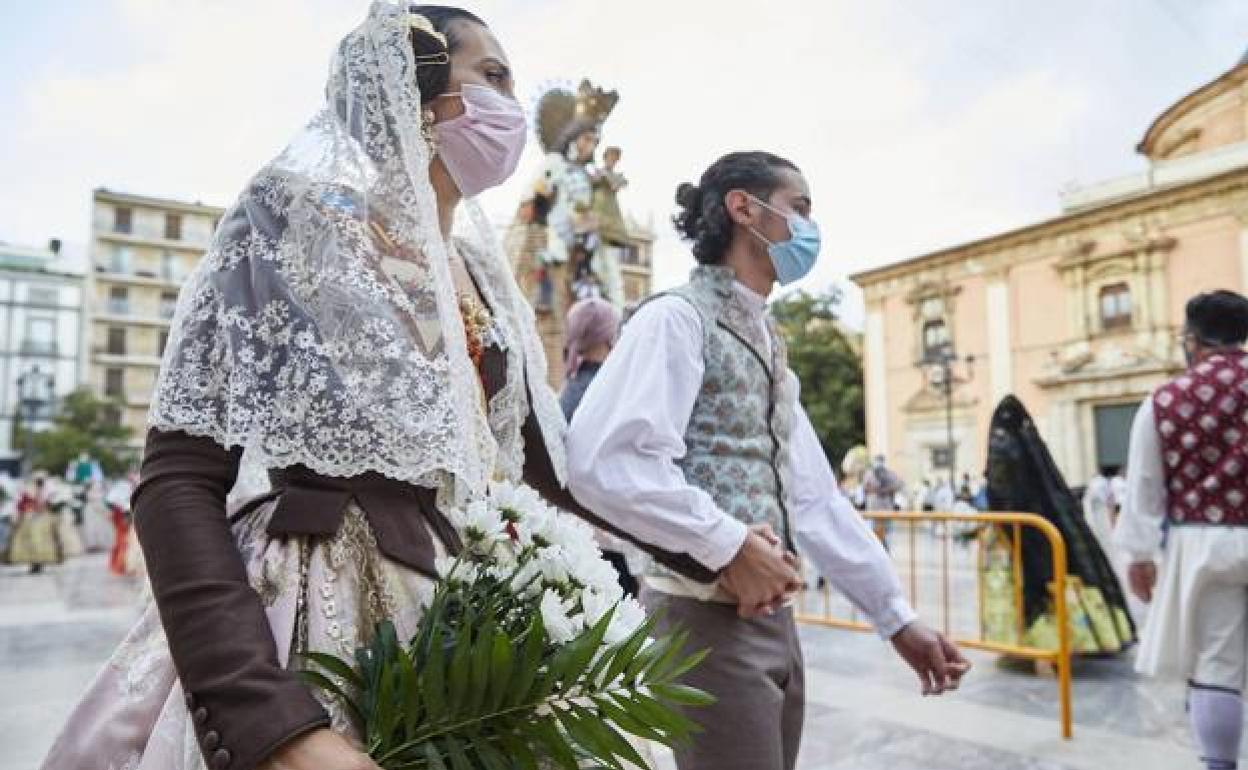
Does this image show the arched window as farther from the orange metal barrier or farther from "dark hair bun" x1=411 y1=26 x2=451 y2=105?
"dark hair bun" x1=411 y1=26 x2=451 y2=105

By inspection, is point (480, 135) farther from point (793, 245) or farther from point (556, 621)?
point (793, 245)

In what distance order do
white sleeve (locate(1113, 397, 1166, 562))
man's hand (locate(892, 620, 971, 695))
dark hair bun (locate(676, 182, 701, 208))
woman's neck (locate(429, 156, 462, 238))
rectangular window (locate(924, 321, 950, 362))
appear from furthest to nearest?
rectangular window (locate(924, 321, 950, 362)) < white sleeve (locate(1113, 397, 1166, 562)) < dark hair bun (locate(676, 182, 701, 208)) < man's hand (locate(892, 620, 971, 695)) < woman's neck (locate(429, 156, 462, 238))

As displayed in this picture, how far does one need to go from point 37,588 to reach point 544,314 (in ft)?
19.2

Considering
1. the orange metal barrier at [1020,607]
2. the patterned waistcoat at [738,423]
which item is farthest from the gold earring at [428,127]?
the orange metal barrier at [1020,607]

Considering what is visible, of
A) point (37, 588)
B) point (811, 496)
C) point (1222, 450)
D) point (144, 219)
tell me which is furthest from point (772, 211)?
point (144, 219)

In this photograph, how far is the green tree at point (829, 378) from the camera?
3719 centimetres

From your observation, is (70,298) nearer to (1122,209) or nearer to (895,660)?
(1122,209)

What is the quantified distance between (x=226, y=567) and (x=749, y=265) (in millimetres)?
1389

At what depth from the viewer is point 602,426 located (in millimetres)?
1661

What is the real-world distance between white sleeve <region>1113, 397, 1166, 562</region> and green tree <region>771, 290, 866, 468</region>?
110 feet

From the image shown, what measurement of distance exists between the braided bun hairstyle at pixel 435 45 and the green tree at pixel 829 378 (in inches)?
1406

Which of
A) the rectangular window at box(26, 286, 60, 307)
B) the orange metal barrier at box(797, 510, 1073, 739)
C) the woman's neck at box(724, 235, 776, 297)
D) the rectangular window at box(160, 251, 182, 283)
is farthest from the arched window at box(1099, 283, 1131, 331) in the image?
the rectangular window at box(26, 286, 60, 307)

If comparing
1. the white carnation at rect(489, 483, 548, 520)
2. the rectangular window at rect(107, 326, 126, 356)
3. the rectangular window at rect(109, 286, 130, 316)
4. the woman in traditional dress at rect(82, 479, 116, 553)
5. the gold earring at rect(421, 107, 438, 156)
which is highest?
the rectangular window at rect(109, 286, 130, 316)

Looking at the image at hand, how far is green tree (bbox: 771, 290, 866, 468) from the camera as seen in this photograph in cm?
3719
